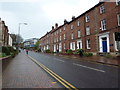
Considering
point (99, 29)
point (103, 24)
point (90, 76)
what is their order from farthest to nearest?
point (99, 29), point (103, 24), point (90, 76)

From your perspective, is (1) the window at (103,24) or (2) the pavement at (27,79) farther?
(1) the window at (103,24)

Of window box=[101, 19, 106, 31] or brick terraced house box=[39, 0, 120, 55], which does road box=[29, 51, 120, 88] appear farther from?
window box=[101, 19, 106, 31]

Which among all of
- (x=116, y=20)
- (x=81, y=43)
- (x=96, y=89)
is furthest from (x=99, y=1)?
(x=96, y=89)

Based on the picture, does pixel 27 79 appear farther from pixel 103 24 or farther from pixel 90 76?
pixel 103 24

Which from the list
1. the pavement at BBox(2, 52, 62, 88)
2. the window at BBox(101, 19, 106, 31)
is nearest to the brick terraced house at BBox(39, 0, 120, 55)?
the window at BBox(101, 19, 106, 31)

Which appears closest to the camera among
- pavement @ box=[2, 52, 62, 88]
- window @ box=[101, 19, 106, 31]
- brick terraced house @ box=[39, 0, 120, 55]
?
pavement @ box=[2, 52, 62, 88]

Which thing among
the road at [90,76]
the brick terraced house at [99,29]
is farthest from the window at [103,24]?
the road at [90,76]

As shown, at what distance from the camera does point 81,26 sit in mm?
27188

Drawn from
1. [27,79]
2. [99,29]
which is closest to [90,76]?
[27,79]

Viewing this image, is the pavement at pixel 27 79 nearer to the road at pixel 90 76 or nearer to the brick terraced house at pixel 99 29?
the road at pixel 90 76

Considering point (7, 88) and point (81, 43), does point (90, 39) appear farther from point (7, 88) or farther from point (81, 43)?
point (7, 88)

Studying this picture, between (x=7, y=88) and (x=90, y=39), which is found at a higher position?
(x=90, y=39)

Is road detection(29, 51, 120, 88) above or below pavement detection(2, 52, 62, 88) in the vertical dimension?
above

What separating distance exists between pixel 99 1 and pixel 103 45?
935cm
